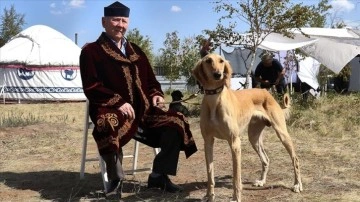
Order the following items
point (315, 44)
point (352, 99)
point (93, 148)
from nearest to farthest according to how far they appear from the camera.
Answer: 1. point (93, 148)
2. point (352, 99)
3. point (315, 44)

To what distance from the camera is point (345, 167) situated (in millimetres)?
5652

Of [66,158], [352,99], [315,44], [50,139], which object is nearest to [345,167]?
[66,158]

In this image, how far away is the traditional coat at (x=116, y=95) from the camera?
4379mm

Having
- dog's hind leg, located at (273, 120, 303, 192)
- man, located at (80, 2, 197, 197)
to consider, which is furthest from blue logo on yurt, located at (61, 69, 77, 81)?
dog's hind leg, located at (273, 120, 303, 192)

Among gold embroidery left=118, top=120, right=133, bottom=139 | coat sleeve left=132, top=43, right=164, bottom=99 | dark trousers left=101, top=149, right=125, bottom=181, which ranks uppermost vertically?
coat sleeve left=132, top=43, right=164, bottom=99

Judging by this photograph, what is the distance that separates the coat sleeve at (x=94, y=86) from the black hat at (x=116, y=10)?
0.41m

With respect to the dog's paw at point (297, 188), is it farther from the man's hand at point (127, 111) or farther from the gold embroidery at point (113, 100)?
the gold embroidery at point (113, 100)

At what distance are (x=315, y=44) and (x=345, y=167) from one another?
7.81m

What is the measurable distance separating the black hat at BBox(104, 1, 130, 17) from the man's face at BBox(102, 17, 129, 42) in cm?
4

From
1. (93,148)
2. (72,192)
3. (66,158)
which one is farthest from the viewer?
(93,148)

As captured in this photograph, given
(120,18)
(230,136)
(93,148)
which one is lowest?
(93,148)

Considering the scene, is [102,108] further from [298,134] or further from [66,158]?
[298,134]

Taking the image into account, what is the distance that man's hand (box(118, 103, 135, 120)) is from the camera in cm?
443

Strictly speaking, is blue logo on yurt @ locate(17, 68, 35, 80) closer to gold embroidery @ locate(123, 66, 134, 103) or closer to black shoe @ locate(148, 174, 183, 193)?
gold embroidery @ locate(123, 66, 134, 103)
